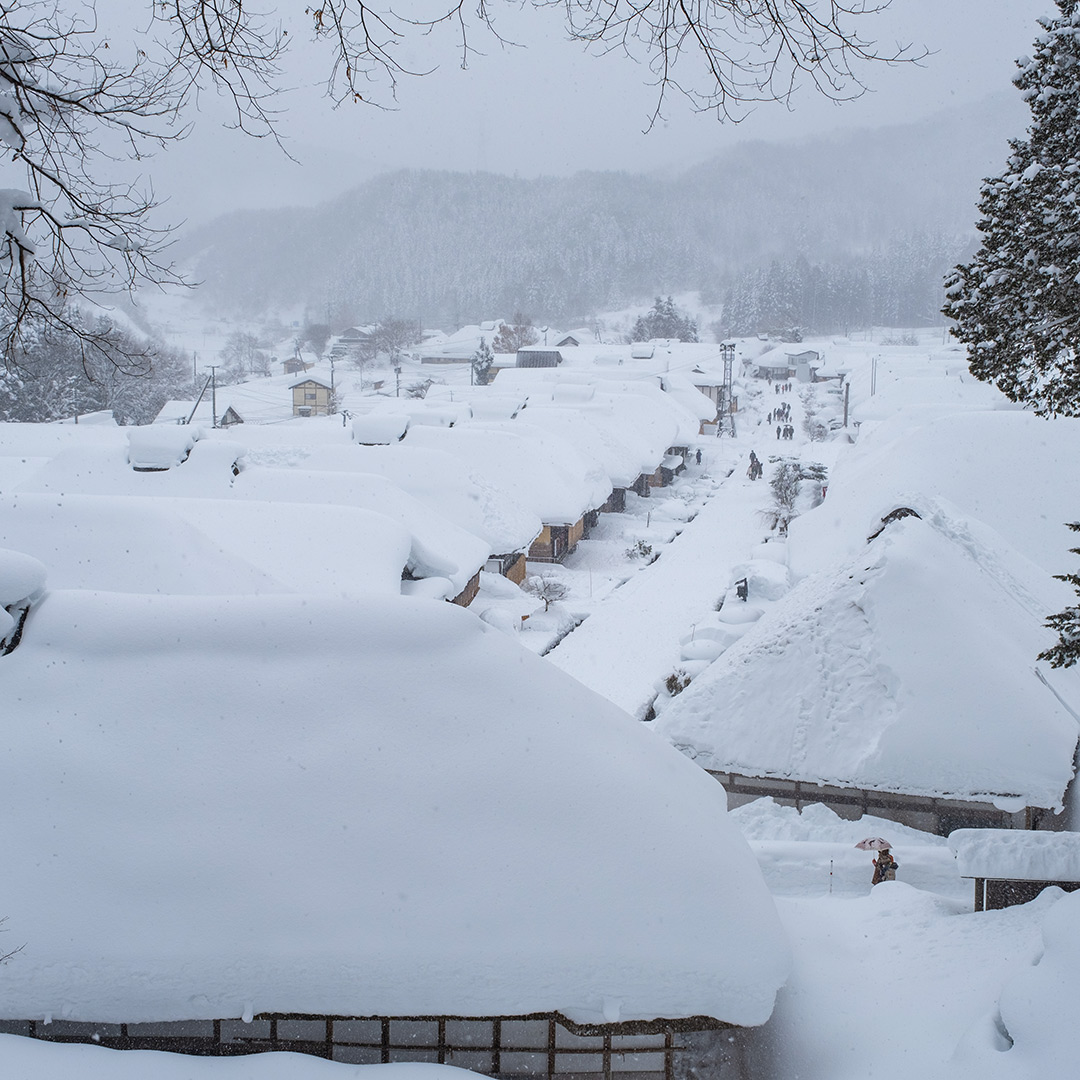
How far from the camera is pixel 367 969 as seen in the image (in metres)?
4.59

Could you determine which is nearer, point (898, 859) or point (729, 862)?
point (729, 862)

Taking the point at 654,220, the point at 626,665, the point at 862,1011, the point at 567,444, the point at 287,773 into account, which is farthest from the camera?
the point at 654,220

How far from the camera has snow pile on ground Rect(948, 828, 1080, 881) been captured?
23.4ft

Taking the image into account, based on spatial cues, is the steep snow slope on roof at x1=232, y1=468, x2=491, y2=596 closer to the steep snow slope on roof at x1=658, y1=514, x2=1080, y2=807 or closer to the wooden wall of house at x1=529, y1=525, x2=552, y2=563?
the steep snow slope on roof at x1=658, y1=514, x2=1080, y2=807

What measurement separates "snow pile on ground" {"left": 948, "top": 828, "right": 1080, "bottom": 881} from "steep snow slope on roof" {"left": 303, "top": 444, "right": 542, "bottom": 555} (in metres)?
14.4

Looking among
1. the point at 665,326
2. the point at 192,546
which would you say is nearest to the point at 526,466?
the point at 192,546

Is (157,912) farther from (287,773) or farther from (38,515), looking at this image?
(38,515)

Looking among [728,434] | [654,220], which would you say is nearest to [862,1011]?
[728,434]

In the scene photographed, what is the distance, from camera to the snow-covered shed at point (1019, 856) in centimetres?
714

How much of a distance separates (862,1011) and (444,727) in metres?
3.37

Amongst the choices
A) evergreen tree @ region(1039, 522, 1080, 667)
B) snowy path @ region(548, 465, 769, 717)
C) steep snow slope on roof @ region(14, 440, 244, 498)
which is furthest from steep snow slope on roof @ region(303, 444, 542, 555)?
evergreen tree @ region(1039, 522, 1080, 667)

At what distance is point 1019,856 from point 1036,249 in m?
4.85

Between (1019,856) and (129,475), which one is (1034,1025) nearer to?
(1019,856)

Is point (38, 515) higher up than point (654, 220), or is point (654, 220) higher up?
point (654, 220)
